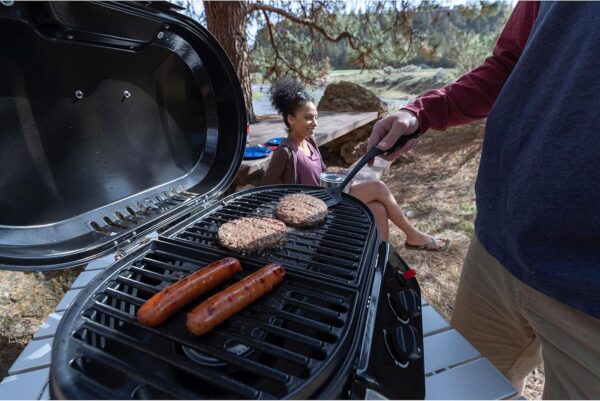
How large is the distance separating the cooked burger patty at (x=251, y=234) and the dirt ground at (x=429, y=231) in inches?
75.0

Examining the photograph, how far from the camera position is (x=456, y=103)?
62.9 inches

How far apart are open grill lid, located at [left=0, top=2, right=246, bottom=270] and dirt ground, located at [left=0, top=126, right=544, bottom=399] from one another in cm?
156

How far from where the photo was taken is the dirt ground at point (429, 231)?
2.25 meters

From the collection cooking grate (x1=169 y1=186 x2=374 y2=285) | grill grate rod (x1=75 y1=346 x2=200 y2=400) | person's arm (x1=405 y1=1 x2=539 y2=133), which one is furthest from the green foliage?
grill grate rod (x1=75 y1=346 x2=200 y2=400)

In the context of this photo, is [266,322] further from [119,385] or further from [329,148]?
[329,148]

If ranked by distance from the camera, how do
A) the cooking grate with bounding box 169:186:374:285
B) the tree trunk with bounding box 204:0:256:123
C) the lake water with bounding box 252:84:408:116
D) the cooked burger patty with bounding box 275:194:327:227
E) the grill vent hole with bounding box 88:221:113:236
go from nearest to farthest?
1. the cooking grate with bounding box 169:186:374:285
2. the grill vent hole with bounding box 88:221:113:236
3. the cooked burger patty with bounding box 275:194:327:227
4. the tree trunk with bounding box 204:0:256:123
5. the lake water with bounding box 252:84:408:116

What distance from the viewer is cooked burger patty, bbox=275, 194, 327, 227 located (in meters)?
1.40

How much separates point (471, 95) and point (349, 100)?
6.30 meters

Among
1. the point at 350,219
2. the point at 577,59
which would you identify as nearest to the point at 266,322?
the point at 350,219

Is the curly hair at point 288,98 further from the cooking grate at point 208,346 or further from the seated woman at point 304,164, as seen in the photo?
the cooking grate at point 208,346

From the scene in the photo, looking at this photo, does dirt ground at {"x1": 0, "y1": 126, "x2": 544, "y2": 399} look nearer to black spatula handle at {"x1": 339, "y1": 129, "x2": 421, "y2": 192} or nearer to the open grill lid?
the open grill lid

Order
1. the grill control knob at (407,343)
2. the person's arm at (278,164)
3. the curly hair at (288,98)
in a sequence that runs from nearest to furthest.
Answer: the grill control knob at (407,343) < the person's arm at (278,164) < the curly hair at (288,98)

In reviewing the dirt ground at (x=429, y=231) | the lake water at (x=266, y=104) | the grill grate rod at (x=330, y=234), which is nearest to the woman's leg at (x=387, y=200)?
the dirt ground at (x=429, y=231)

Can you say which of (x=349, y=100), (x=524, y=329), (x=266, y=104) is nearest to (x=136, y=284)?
(x=524, y=329)
